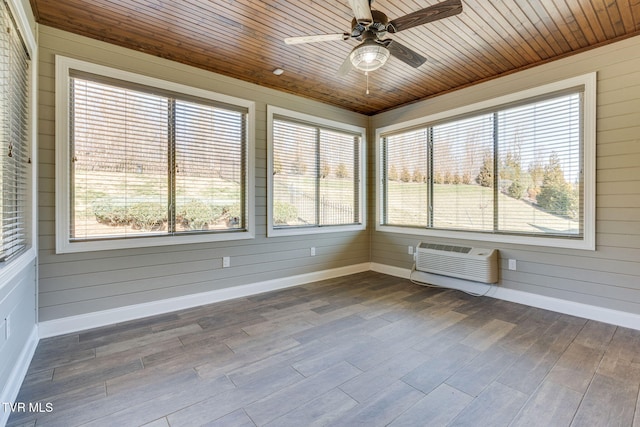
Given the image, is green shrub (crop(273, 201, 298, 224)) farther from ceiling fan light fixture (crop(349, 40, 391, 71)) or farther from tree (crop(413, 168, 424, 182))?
ceiling fan light fixture (crop(349, 40, 391, 71))

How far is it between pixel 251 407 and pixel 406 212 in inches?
145

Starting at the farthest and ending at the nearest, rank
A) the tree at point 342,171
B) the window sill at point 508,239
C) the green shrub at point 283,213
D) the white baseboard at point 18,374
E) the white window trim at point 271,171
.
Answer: the tree at point 342,171, the green shrub at point 283,213, the white window trim at point 271,171, the window sill at point 508,239, the white baseboard at point 18,374

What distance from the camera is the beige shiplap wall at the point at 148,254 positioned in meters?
2.64

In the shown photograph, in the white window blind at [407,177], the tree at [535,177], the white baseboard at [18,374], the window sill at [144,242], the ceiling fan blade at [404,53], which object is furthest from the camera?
the white window blind at [407,177]

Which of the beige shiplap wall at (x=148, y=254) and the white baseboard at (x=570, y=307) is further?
the white baseboard at (x=570, y=307)

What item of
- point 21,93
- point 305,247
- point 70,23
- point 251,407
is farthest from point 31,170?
point 305,247

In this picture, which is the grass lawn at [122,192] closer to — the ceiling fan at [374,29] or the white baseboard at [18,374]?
the white baseboard at [18,374]

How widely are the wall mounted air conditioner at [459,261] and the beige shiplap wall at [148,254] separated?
56.9 inches

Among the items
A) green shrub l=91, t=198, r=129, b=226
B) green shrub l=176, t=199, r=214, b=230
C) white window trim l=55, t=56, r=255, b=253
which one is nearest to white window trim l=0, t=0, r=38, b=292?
white window trim l=55, t=56, r=255, b=253

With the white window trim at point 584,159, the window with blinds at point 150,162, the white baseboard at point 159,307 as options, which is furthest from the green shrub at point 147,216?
the white window trim at point 584,159

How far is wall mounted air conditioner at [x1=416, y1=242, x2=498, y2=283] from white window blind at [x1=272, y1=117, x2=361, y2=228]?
131cm

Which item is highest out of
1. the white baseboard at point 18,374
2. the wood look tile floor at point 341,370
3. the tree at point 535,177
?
the tree at point 535,177

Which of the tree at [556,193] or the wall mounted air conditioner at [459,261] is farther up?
the tree at [556,193]

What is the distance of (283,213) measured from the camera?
4.23 metres
